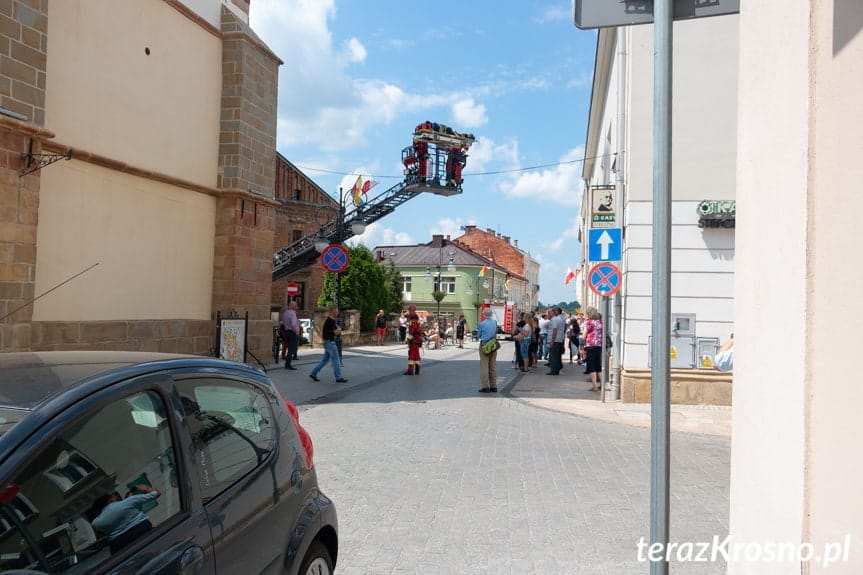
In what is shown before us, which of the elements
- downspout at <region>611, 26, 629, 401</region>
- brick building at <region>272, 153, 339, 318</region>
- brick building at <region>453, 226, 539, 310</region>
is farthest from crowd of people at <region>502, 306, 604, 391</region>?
brick building at <region>453, 226, 539, 310</region>

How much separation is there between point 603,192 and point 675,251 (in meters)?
2.22

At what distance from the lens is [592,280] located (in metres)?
13.5

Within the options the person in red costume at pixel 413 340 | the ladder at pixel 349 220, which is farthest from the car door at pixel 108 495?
the ladder at pixel 349 220

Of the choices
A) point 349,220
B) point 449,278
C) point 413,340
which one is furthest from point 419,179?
point 449,278

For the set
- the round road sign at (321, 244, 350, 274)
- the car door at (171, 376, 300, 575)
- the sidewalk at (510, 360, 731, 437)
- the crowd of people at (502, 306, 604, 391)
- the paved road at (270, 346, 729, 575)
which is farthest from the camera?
the round road sign at (321, 244, 350, 274)

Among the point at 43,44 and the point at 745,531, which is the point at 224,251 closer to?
the point at 43,44

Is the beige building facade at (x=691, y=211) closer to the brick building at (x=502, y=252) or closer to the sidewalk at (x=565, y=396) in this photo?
the sidewalk at (x=565, y=396)

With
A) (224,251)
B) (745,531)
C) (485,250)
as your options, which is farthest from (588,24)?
→ (485,250)

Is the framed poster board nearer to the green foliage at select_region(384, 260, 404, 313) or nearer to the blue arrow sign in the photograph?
the blue arrow sign

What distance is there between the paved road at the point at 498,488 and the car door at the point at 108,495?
2302 millimetres

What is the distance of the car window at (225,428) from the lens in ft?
9.39

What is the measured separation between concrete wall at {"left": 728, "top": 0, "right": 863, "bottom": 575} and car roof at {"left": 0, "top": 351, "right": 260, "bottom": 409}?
2709 mm

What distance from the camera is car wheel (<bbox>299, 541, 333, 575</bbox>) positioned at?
11.1 feet

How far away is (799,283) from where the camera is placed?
3.30m
